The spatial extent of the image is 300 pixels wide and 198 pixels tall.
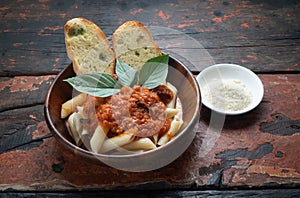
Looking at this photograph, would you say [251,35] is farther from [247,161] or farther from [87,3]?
[87,3]

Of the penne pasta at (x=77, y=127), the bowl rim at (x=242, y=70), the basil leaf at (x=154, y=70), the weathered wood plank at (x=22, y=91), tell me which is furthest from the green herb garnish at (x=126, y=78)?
the weathered wood plank at (x=22, y=91)

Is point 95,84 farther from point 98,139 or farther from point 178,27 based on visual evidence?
point 178,27

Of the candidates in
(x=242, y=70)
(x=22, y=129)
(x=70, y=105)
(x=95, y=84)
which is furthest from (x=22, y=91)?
(x=242, y=70)

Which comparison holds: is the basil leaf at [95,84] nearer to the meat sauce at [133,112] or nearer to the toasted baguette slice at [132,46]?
the meat sauce at [133,112]

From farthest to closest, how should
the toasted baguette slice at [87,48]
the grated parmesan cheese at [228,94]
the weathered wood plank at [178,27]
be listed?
the weathered wood plank at [178,27] < the grated parmesan cheese at [228,94] < the toasted baguette slice at [87,48]

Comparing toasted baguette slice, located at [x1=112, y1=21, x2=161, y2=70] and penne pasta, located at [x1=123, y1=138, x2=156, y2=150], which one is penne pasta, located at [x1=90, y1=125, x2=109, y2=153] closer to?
penne pasta, located at [x1=123, y1=138, x2=156, y2=150]

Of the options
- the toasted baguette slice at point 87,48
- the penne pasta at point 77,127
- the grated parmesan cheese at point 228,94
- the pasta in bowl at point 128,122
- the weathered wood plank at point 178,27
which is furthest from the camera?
the weathered wood plank at point 178,27

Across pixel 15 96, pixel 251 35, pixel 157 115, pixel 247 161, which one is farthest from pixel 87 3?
pixel 247 161
